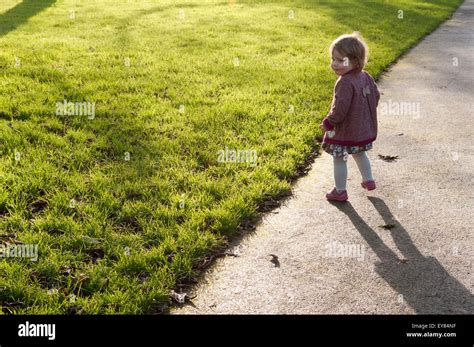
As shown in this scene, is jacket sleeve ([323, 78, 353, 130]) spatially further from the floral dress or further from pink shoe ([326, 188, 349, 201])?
pink shoe ([326, 188, 349, 201])

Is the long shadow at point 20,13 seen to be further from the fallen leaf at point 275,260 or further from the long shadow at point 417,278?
the long shadow at point 417,278

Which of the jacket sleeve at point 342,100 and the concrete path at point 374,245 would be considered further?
the jacket sleeve at point 342,100

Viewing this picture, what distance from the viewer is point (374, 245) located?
11.6ft

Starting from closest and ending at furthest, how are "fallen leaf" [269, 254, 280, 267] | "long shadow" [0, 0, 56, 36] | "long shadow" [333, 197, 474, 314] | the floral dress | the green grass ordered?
"long shadow" [333, 197, 474, 314] < the green grass < "fallen leaf" [269, 254, 280, 267] < the floral dress < "long shadow" [0, 0, 56, 36]

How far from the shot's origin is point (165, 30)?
1015 cm

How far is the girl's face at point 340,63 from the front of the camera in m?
3.82

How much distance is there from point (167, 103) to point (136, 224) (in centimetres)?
262

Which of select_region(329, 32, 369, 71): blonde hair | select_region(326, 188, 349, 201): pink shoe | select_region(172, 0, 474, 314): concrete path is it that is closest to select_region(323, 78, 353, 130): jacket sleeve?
select_region(329, 32, 369, 71): blonde hair

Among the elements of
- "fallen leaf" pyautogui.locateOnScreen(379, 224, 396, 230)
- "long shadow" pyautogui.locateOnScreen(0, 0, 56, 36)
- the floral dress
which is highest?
"long shadow" pyautogui.locateOnScreen(0, 0, 56, 36)

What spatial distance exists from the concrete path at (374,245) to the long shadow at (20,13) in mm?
7584

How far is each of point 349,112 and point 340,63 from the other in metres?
0.39

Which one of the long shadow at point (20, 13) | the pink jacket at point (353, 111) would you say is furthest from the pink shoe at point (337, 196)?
the long shadow at point (20, 13)

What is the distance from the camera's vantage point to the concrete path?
297cm

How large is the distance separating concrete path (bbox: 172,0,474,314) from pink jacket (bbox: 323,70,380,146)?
549mm
